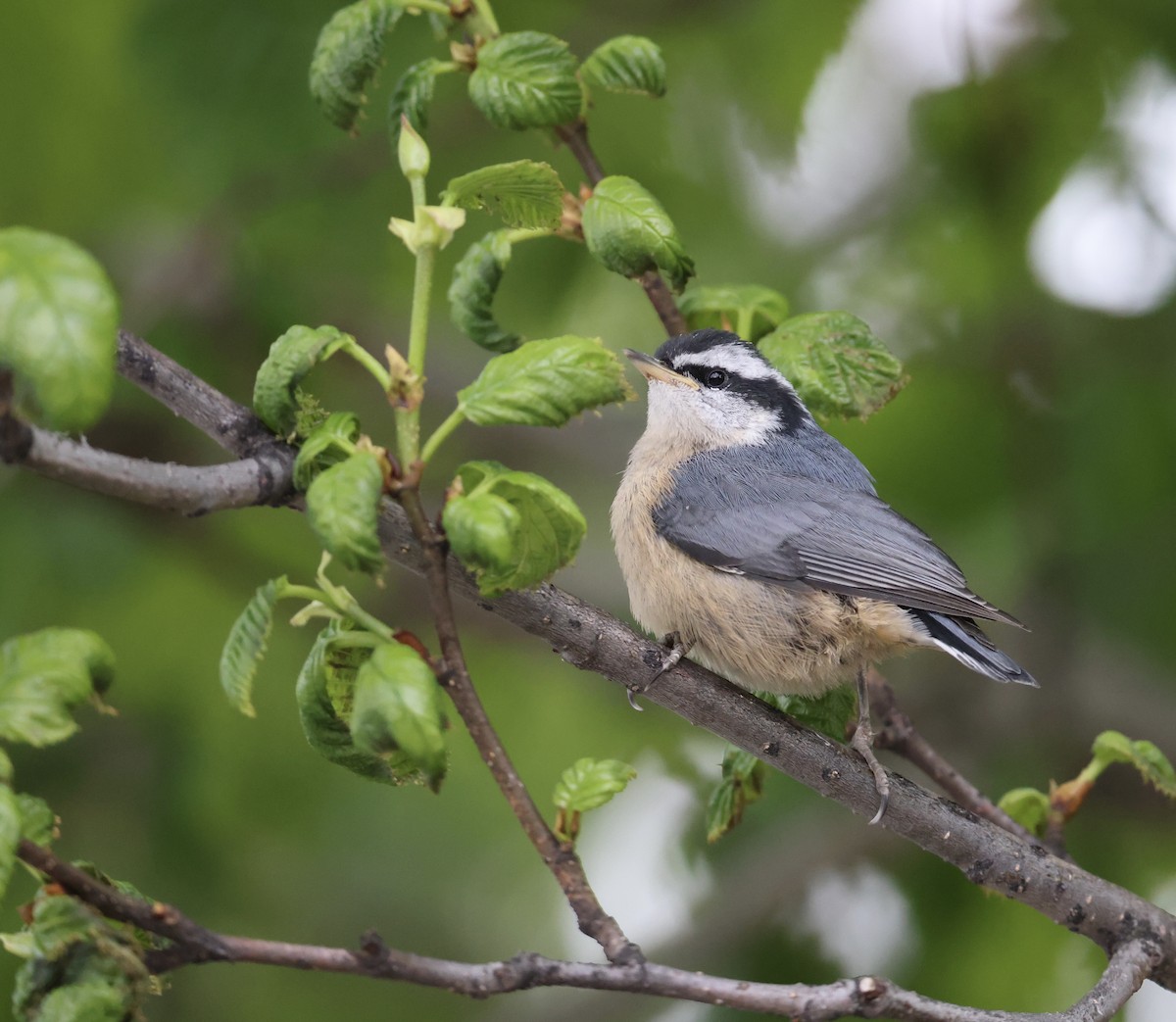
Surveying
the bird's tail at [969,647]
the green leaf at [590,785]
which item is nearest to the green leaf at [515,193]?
the green leaf at [590,785]

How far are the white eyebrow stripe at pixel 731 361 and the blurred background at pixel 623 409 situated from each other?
0.84m

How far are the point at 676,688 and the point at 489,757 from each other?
0.59 metres

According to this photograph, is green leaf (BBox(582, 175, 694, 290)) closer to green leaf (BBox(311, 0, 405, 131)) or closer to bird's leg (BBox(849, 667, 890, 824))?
green leaf (BBox(311, 0, 405, 131))

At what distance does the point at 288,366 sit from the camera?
1896mm

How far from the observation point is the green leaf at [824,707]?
9.18 ft

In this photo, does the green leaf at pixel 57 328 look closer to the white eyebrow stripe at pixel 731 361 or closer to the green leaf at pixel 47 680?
the green leaf at pixel 47 680

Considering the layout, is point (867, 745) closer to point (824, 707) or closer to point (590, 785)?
point (824, 707)

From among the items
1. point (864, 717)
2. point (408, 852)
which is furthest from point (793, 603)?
point (408, 852)

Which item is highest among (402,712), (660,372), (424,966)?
(660,372)

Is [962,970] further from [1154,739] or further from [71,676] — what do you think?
[71,676]

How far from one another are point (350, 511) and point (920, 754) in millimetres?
1758

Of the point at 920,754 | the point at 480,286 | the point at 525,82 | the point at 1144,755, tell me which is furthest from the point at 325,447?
the point at 1144,755

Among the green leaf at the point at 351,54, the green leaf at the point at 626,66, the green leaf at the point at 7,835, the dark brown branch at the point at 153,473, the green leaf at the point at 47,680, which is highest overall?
the green leaf at the point at 626,66

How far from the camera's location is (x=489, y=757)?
6.24ft
